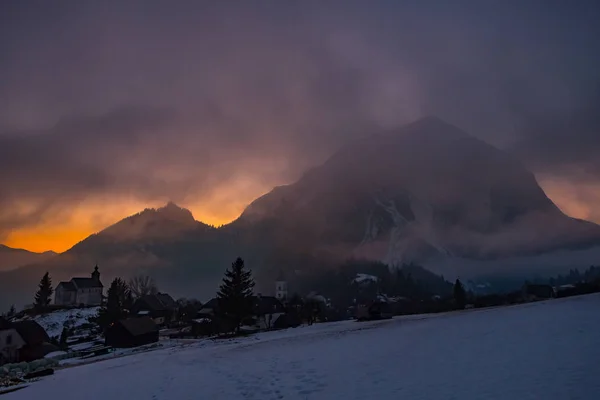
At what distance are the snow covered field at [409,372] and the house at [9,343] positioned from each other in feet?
158

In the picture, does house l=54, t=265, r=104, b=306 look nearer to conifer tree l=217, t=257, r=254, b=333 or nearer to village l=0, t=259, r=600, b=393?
village l=0, t=259, r=600, b=393

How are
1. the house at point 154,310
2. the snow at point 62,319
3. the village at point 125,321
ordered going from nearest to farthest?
the village at point 125,321
the snow at point 62,319
the house at point 154,310

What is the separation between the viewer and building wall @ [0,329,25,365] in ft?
205

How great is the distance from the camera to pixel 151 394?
18.3m

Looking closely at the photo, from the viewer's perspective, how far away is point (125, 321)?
70.9m

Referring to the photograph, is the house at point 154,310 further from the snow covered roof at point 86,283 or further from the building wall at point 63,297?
the building wall at point 63,297

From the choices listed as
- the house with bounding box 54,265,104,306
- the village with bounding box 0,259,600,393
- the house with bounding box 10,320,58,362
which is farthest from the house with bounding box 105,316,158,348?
the house with bounding box 54,265,104,306

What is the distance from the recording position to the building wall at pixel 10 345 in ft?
205

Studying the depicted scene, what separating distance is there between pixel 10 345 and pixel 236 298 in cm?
3719

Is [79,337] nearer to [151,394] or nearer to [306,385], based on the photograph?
[151,394]

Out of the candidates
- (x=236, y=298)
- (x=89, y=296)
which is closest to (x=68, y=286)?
(x=89, y=296)

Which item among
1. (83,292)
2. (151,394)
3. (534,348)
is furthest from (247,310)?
(83,292)

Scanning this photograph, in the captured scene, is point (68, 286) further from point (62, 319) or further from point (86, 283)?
point (62, 319)

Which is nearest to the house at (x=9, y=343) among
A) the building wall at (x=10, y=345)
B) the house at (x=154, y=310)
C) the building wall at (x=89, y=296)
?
the building wall at (x=10, y=345)
